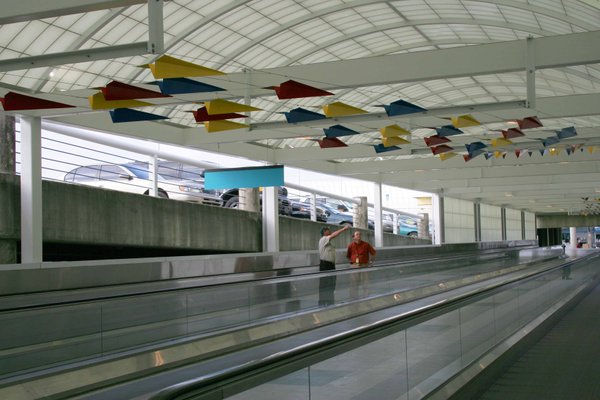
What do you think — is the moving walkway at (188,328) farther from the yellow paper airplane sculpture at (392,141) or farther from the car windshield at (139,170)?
the car windshield at (139,170)

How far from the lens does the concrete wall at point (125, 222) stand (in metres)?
18.5

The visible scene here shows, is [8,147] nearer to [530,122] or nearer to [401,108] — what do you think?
[401,108]

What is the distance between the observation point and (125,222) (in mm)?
22516

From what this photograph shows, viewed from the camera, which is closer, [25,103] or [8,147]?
[25,103]

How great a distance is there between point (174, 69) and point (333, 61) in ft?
16.7

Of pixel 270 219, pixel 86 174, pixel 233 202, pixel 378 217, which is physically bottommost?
pixel 270 219

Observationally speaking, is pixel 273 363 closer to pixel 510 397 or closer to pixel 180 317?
pixel 510 397

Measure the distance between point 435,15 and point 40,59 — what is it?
17.9m

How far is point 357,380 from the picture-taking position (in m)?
4.62

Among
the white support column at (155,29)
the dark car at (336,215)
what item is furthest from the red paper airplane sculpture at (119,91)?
the dark car at (336,215)

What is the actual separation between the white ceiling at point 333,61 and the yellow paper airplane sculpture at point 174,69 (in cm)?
53

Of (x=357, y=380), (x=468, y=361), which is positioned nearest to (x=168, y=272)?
(x=468, y=361)

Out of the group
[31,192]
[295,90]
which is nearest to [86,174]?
[31,192]

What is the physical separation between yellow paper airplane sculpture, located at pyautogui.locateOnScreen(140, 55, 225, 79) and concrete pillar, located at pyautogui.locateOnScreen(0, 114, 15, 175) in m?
9.21
